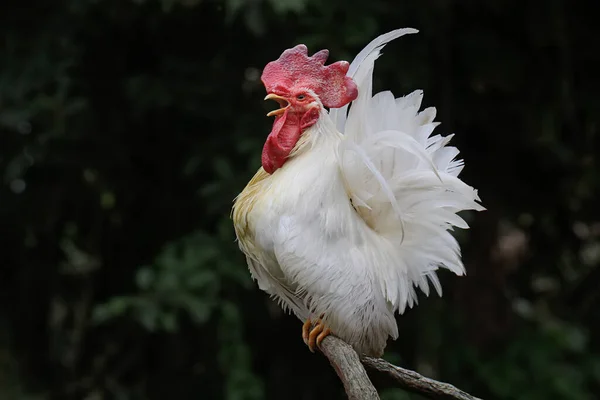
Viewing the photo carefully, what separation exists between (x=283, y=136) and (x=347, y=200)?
19cm

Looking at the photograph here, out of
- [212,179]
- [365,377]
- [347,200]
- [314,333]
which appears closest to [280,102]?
[347,200]

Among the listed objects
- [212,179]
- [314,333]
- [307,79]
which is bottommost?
[212,179]

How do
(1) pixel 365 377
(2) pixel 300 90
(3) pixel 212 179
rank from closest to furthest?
1. (1) pixel 365 377
2. (2) pixel 300 90
3. (3) pixel 212 179

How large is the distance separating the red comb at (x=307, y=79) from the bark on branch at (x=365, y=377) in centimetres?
51

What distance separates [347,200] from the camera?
215cm

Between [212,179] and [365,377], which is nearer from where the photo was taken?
[365,377]

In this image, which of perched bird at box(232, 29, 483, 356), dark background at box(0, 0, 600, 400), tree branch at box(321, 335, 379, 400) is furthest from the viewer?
dark background at box(0, 0, 600, 400)

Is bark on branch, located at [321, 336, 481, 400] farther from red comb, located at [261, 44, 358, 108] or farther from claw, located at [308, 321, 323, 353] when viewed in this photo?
red comb, located at [261, 44, 358, 108]

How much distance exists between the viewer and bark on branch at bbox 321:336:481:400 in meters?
1.92

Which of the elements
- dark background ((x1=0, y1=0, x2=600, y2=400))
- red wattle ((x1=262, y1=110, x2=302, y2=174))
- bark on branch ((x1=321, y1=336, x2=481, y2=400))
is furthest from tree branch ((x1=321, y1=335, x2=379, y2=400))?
dark background ((x1=0, y1=0, x2=600, y2=400))

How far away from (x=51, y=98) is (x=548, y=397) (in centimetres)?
282

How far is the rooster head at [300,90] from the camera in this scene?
2.10m

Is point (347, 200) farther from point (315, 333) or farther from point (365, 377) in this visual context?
point (365, 377)

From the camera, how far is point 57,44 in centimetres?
449
